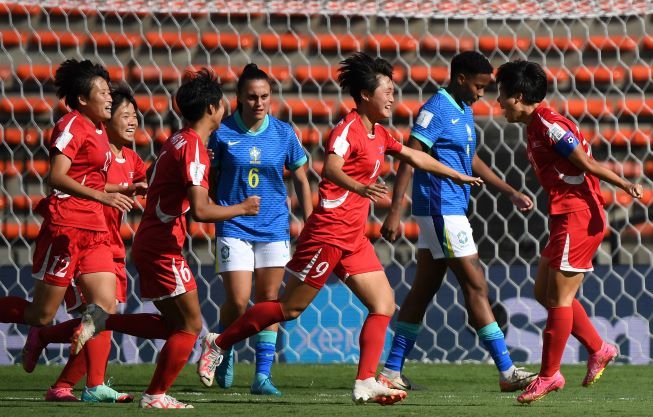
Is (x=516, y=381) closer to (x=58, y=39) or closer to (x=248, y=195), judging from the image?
(x=248, y=195)

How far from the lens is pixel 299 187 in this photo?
652 centimetres

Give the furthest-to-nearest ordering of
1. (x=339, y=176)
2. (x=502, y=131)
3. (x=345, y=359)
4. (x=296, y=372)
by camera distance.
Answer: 1. (x=502, y=131)
2. (x=345, y=359)
3. (x=296, y=372)
4. (x=339, y=176)

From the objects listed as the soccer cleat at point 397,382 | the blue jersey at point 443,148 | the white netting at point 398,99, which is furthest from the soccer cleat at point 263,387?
the white netting at point 398,99

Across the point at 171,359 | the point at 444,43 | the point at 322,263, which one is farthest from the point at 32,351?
A: the point at 444,43

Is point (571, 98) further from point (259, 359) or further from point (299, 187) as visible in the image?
point (259, 359)

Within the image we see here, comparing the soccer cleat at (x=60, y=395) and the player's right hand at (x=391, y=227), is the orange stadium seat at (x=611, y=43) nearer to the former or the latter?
the player's right hand at (x=391, y=227)

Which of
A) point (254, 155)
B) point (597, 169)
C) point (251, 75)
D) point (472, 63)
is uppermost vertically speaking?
point (472, 63)

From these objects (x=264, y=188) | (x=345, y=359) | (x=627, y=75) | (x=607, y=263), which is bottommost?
(x=345, y=359)

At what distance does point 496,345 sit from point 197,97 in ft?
6.65

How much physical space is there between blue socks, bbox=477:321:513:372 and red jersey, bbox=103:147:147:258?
1.80m

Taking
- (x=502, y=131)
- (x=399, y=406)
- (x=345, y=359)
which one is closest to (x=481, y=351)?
(x=345, y=359)

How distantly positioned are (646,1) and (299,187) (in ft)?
10.1

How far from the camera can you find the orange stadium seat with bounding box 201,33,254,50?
9000 mm

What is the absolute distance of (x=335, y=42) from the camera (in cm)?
910
